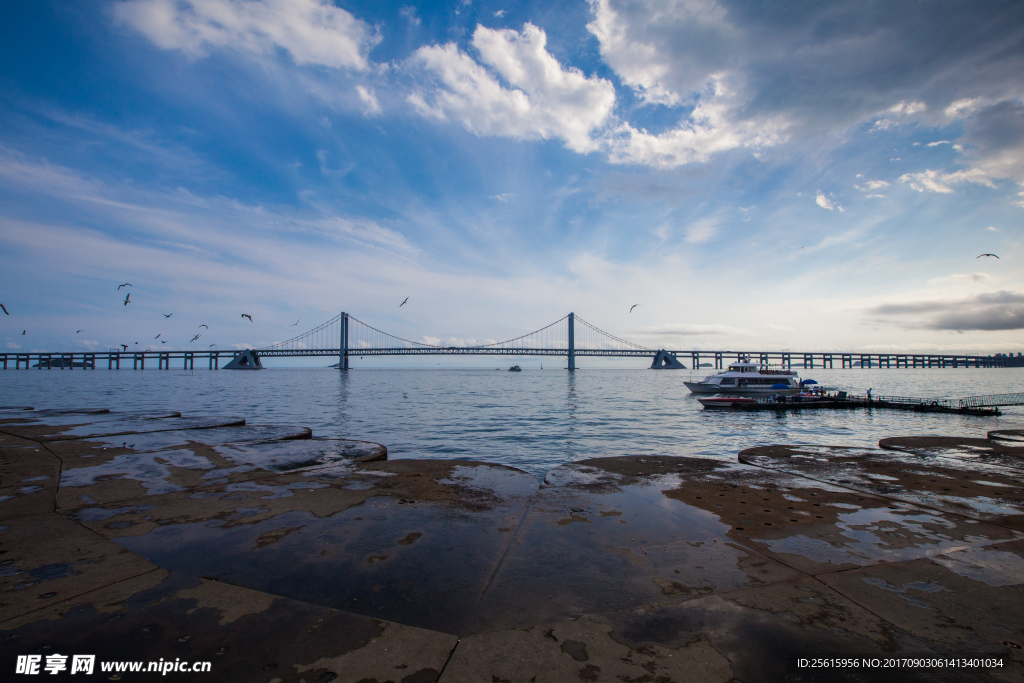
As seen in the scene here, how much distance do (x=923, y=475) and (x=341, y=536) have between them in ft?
31.6

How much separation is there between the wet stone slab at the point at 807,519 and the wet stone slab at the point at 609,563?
29cm

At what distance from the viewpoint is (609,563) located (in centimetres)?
404

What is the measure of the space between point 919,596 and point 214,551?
19.7 feet

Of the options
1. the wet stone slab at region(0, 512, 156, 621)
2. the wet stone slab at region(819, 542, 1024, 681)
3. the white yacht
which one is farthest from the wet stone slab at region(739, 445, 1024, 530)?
the white yacht

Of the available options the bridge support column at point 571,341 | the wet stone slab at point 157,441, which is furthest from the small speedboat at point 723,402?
the bridge support column at point 571,341

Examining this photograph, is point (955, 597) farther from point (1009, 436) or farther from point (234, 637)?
point (1009, 436)

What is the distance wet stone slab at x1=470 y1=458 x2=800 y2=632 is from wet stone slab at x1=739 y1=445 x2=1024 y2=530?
3.58 meters

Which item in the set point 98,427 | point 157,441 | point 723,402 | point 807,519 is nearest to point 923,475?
point 807,519

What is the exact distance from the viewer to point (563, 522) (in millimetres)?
5273

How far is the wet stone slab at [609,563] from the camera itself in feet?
10.8

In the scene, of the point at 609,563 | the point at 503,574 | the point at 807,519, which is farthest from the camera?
the point at 807,519

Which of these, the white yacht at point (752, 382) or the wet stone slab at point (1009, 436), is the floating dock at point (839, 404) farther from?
the wet stone slab at point (1009, 436)

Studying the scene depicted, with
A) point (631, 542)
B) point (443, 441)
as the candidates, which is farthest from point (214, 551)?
point (443, 441)

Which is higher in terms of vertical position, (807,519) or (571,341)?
(571,341)
